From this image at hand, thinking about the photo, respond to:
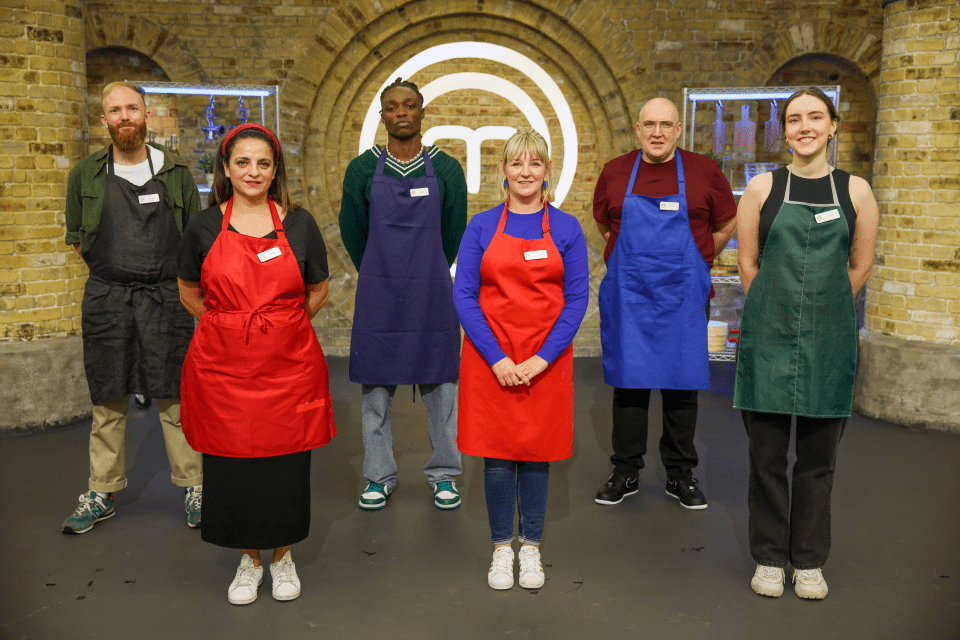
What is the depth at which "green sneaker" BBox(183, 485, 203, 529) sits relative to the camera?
3270mm

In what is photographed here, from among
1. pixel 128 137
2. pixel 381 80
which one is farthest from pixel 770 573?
pixel 381 80

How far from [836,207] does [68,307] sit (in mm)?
4137

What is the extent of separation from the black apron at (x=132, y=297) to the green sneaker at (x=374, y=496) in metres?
0.86

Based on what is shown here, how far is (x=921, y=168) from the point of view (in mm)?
4816

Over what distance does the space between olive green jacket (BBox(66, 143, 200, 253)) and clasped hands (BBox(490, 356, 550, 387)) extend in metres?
1.42

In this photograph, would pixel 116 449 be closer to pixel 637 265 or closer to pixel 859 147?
pixel 637 265

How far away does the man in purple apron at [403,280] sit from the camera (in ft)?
11.2

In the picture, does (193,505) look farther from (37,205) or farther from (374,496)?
(37,205)

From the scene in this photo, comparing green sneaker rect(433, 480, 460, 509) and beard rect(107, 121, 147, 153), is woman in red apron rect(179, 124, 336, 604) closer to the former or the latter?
beard rect(107, 121, 147, 153)

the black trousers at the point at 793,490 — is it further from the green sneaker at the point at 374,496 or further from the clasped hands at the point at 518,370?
the green sneaker at the point at 374,496

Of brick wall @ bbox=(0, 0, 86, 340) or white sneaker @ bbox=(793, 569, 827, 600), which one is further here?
brick wall @ bbox=(0, 0, 86, 340)

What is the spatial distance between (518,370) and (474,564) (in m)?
0.80

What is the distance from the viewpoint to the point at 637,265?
11.1ft

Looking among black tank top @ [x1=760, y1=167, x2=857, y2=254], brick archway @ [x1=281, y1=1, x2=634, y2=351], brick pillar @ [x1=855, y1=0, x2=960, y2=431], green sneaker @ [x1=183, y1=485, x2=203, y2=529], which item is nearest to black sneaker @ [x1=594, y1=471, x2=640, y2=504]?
black tank top @ [x1=760, y1=167, x2=857, y2=254]
